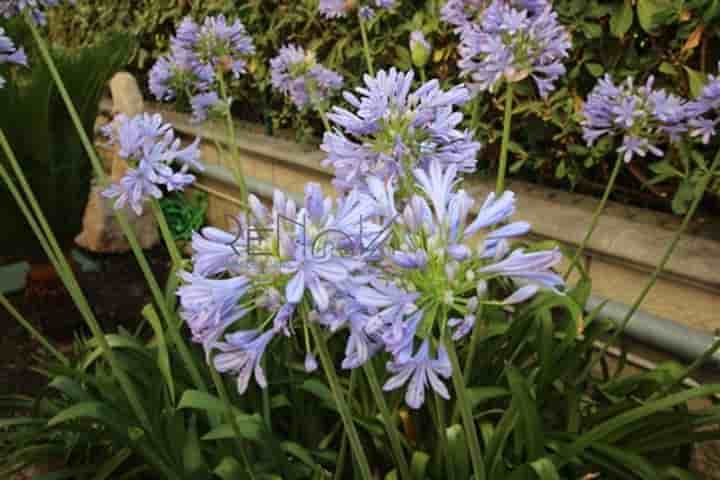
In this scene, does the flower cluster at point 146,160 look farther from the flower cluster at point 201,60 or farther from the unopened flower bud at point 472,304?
the unopened flower bud at point 472,304

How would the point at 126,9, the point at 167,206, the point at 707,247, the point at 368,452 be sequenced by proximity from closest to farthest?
the point at 368,452 < the point at 707,247 < the point at 167,206 < the point at 126,9

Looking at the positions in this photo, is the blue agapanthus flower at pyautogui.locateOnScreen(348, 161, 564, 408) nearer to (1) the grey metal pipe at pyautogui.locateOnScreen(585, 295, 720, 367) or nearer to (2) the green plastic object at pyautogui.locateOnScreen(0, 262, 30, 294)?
(1) the grey metal pipe at pyautogui.locateOnScreen(585, 295, 720, 367)

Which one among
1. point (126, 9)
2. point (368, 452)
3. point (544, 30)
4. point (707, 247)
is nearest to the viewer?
point (544, 30)

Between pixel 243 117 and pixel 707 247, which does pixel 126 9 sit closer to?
pixel 243 117

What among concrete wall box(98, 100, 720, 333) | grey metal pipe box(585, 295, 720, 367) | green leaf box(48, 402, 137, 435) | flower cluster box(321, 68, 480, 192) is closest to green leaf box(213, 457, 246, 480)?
green leaf box(48, 402, 137, 435)

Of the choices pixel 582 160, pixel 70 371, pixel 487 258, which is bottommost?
→ pixel 70 371

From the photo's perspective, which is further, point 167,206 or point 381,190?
point 167,206

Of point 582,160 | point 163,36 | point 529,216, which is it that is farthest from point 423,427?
point 163,36

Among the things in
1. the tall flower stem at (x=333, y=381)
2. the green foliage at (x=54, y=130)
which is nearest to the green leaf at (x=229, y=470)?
the tall flower stem at (x=333, y=381)
